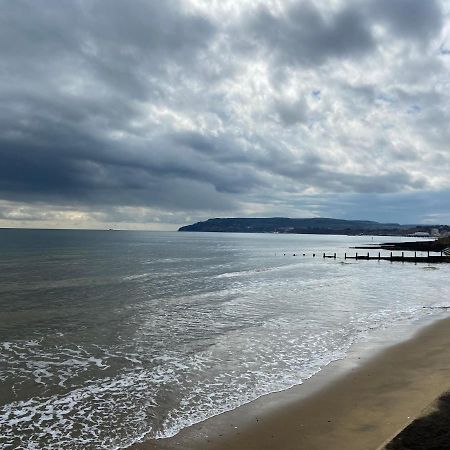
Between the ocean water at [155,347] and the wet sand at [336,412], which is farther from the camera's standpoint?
the ocean water at [155,347]

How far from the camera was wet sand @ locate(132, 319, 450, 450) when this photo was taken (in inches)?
354

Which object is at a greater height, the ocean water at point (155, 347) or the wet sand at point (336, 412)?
the wet sand at point (336, 412)

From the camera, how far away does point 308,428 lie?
32.2ft

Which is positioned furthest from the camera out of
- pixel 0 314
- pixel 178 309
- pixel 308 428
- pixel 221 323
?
pixel 178 309

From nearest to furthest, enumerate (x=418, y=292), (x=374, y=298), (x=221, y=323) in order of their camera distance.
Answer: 1. (x=221, y=323)
2. (x=374, y=298)
3. (x=418, y=292)

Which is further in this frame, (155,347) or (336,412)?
(155,347)

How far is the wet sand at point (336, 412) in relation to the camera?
9002mm

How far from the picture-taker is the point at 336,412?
10.8 meters

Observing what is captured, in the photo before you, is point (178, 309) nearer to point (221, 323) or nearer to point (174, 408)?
point (221, 323)

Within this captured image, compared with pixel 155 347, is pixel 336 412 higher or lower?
higher

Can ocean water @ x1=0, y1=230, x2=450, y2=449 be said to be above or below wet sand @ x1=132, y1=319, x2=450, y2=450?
below

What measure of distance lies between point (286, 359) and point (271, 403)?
14.2 ft

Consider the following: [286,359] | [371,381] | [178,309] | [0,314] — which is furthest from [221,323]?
[0,314]

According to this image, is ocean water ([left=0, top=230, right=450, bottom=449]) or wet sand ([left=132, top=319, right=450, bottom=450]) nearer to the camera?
wet sand ([left=132, top=319, right=450, bottom=450])
